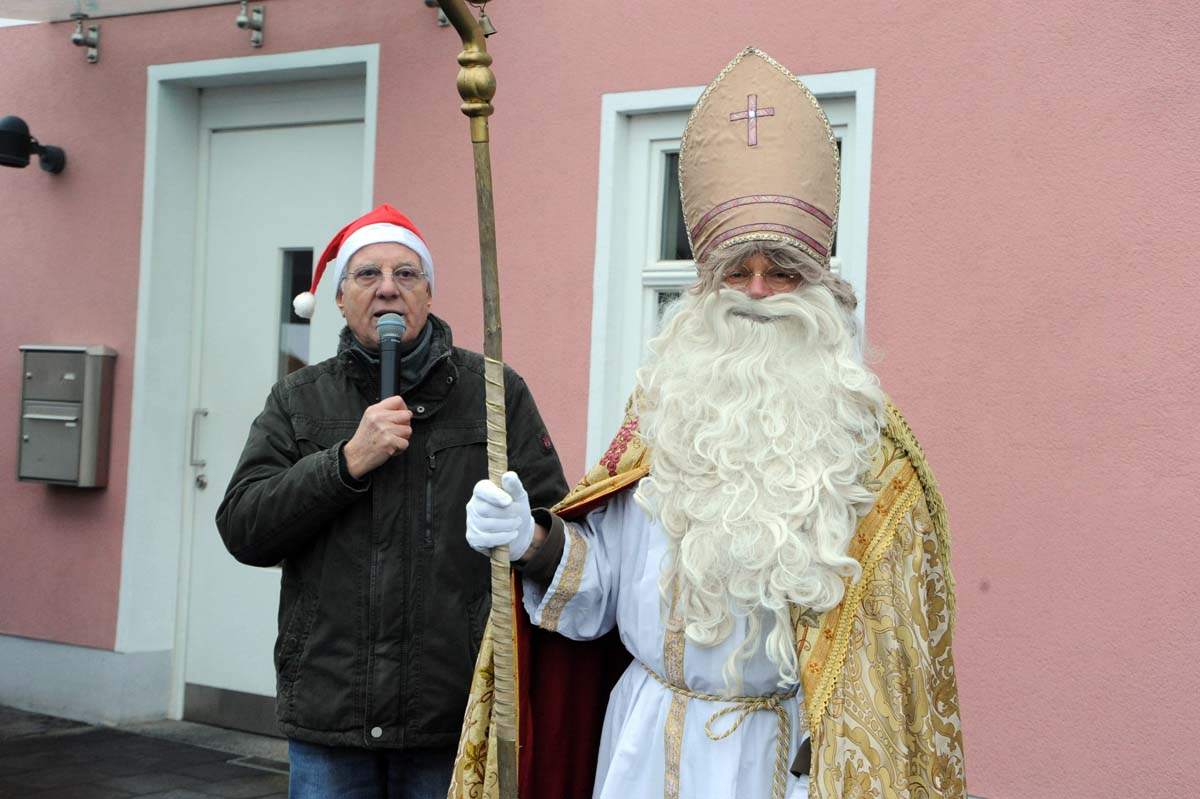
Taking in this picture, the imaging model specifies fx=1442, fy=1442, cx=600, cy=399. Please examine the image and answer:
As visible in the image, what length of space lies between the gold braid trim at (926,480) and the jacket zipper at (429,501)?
3.20 feet

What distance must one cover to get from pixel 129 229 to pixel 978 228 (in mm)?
3772

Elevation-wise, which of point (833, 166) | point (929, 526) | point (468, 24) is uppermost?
point (468, 24)

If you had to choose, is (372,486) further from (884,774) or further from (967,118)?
(967,118)

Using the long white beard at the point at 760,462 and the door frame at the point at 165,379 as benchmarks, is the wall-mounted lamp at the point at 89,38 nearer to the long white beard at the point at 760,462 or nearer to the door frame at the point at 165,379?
the door frame at the point at 165,379

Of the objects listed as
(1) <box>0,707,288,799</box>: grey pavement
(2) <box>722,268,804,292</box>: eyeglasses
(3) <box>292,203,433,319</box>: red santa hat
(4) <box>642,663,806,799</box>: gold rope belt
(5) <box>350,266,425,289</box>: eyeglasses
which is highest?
(3) <box>292,203,433,319</box>: red santa hat

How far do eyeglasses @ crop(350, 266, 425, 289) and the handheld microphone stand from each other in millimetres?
152

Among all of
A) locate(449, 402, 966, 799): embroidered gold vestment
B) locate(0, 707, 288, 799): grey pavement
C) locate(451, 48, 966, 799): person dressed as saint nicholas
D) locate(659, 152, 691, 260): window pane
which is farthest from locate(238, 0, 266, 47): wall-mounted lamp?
locate(449, 402, 966, 799): embroidered gold vestment

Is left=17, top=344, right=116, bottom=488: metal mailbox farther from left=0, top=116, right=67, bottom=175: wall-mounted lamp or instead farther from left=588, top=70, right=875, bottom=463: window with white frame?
left=588, top=70, right=875, bottom=463: window with white frame

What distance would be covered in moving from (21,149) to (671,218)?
10.2ft

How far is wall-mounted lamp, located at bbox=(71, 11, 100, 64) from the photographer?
647cm

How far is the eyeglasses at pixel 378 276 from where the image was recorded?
10.3 ft

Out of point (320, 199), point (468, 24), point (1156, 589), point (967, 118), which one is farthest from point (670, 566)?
point (320, 199)

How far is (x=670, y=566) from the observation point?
2623 mm

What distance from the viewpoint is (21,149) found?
6.45 meters
